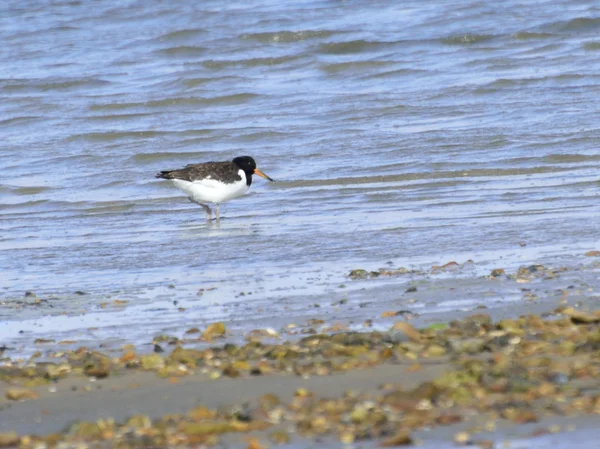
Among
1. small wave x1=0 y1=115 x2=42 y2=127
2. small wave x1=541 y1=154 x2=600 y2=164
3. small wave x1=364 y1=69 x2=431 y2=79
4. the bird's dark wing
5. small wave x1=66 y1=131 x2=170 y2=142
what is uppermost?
small wave x1=364 y1=69 x2=431 y2=79

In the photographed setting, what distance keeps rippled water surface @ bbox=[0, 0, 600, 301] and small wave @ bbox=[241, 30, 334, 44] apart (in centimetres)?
5

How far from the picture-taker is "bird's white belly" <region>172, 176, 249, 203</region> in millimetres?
11352

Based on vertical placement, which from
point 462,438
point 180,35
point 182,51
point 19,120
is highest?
point 180,35

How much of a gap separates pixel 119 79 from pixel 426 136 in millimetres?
8963

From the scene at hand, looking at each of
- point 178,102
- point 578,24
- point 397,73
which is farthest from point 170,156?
point 578,24

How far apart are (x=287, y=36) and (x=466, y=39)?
4106 millimetres

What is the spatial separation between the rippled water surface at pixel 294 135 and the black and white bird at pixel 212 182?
0.84 feet

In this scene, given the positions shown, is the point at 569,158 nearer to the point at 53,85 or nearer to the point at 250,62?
the point at 250,62

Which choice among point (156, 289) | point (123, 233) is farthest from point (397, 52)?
point (156, 289)

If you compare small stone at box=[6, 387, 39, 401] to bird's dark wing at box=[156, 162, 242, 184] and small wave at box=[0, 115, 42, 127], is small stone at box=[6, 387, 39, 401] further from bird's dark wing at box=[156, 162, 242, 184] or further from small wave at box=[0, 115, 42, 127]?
small wave at box=[0, 115, 42, 127]

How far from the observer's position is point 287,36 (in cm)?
2364

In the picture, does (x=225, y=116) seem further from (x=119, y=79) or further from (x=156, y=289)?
(x=156, y=289)

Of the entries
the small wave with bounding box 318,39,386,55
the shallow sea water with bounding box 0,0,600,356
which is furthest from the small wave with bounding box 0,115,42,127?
the small wave with bounding box 318,39,386,55

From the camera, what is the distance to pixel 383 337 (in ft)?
17.6
